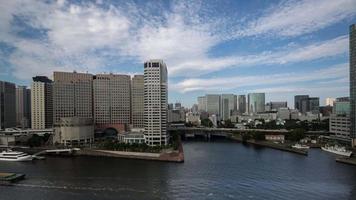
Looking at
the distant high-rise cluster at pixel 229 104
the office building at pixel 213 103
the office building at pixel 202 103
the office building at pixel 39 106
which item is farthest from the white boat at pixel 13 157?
the office building at pixel 202 103

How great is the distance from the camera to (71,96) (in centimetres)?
5312

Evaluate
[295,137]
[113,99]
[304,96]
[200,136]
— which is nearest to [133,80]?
[113,99]

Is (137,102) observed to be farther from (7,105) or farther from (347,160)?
(347,160)

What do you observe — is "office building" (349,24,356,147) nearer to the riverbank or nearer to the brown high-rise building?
the brown high-rise building

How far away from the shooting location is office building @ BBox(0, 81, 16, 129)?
58.4 metres

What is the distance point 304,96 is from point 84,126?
96.9 metres

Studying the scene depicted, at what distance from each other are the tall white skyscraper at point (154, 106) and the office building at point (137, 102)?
2021cm

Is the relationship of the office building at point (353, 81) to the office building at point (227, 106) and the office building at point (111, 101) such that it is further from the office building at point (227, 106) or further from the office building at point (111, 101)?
the office building at point (227, 106)

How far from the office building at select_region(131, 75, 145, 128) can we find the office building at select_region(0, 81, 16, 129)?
24951 mm

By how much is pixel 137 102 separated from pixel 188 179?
37167mm

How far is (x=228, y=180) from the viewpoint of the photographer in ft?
63.6

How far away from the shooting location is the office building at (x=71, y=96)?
52.3m


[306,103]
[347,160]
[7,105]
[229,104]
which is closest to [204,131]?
[347,160]

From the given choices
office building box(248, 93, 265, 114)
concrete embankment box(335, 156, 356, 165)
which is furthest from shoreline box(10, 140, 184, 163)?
office building box(248, 93, 265, 114)
